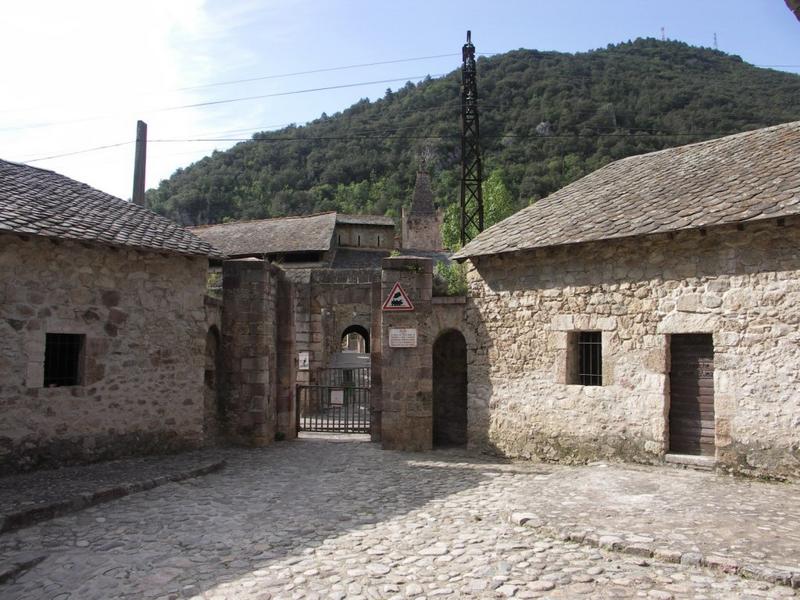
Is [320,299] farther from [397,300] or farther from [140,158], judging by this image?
[140,158]

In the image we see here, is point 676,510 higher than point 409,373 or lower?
lower

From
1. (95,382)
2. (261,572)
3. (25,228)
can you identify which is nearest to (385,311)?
(95,382)

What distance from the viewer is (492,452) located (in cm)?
1194

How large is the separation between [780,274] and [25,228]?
419 inches

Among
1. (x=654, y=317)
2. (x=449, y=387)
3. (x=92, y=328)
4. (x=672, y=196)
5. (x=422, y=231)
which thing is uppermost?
(x=422, y=231)

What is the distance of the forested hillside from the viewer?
56.9 meters

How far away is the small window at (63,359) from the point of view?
10.3 m

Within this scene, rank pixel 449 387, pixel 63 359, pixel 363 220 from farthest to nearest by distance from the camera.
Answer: pixel 363 220, pixel 449 387, pixel 63 359

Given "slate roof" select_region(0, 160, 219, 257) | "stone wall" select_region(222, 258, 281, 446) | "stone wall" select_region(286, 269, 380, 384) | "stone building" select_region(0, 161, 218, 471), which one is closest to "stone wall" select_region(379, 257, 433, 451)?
"stone wall" select_region(286, 269, 380, 384)

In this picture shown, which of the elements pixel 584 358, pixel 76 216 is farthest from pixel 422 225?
pixel 76 216

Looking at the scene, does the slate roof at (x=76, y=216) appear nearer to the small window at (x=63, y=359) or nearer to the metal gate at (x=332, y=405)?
the small window at (x=63, y=359)

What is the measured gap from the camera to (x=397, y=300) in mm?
12609

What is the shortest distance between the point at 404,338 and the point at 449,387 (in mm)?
1726

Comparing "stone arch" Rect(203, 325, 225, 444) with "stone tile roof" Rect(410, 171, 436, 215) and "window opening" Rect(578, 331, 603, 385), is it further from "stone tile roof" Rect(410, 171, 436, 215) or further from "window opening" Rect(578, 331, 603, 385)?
"stone tile roof" Rect(410, 171, 436, 215)
